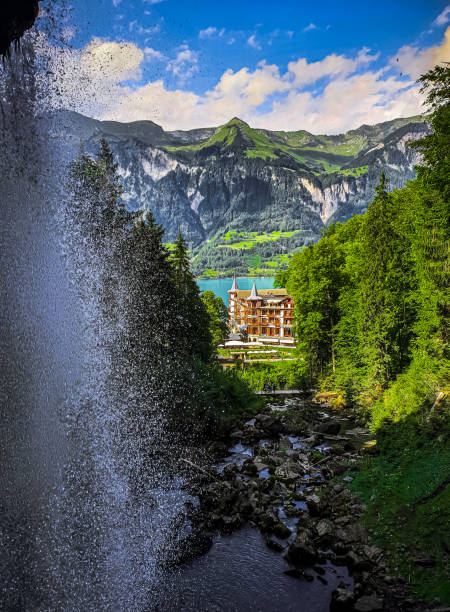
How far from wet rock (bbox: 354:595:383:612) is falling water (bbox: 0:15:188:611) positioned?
4.72 m

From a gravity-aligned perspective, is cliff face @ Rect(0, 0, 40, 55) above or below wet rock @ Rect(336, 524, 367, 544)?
above

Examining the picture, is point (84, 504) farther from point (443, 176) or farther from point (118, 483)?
point (443, 176)

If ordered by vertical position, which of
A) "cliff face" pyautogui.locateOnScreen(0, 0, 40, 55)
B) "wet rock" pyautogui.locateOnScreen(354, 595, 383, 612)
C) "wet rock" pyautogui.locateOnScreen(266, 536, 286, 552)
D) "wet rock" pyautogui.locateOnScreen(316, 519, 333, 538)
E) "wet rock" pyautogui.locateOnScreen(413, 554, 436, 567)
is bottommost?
"wet rock" pyautogui.locateOnScreen(266, 536, 286, 552)

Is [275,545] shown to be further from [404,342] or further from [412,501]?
[404,342]

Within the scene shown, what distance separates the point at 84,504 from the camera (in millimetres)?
9508

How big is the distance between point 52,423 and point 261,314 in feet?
252

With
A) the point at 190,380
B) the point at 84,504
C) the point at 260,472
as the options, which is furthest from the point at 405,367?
the point at 84,504

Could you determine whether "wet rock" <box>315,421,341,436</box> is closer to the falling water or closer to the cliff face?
the falling water

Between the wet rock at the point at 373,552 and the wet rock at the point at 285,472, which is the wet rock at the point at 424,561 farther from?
the wet rock at the point at 285,472

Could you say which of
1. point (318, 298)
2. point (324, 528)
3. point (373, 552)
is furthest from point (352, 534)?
point (318, 298)

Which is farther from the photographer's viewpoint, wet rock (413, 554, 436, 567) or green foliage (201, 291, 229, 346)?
green foliage (201, 291, 229, 346)

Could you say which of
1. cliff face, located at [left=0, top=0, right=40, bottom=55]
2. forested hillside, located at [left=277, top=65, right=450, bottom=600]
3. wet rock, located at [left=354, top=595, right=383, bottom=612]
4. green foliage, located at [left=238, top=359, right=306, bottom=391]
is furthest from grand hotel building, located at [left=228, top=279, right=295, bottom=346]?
cliff face, located at [left=0, top=0, right=40, bottom=55]

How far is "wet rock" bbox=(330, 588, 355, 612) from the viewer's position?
8.77 metres

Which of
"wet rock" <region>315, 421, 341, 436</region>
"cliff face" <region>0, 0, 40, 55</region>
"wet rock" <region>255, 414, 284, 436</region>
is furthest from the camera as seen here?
"wet rock" <region>255, 414, 284, 436</region>
